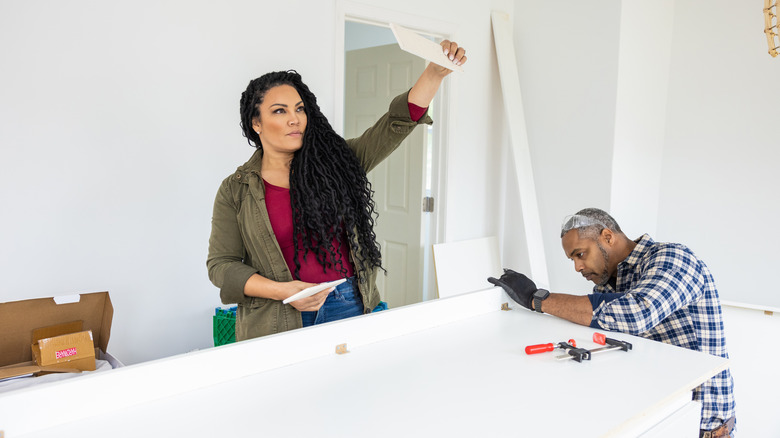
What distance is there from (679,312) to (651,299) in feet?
0.57

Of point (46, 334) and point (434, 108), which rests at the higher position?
point (434, 108)

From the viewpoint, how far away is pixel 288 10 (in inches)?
111

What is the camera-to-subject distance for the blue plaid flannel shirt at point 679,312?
1.59 metres

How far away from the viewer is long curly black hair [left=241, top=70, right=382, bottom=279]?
65.3 inches

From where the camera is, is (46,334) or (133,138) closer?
(46,334)

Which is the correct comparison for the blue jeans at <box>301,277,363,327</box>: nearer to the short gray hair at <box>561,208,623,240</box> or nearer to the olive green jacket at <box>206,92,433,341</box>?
the olive green jacket at <box>206,92,433,341</box>

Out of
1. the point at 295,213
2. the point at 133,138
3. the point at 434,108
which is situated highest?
the point at 434,108

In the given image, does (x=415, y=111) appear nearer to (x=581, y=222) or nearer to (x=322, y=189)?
(x=322, y=189)

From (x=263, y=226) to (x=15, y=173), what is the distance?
1.19 meters

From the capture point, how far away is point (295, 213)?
1.66m

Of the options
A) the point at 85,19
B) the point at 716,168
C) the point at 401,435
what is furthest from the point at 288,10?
the point at 716,168

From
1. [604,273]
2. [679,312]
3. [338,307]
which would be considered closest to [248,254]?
[338,307]

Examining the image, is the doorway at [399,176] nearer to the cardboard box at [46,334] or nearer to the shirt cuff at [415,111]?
the shirt cuff at [415,111]

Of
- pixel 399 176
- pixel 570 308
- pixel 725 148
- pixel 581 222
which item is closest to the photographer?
pixel 570 308
